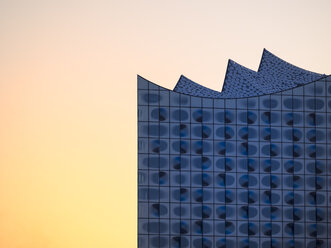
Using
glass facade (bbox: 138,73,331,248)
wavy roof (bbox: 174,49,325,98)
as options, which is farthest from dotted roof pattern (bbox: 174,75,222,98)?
glass facade (bbox: 138,73,331,248)

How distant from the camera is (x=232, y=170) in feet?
172

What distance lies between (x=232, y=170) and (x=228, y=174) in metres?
0.41

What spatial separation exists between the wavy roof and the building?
5253 millimetres

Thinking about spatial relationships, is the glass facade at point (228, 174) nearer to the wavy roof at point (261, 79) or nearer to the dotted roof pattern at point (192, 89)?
the dotted roof pattern at point (192, 89)

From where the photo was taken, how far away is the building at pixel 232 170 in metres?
52.1

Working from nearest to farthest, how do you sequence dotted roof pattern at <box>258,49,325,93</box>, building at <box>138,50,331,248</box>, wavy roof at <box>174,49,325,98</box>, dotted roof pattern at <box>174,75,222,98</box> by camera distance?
building at <box>138,50,331,248</box>, dotted roof pattern at <box>174,75,222,98</box>, wavy roof at <box>174,49,325,98</box>, dotted roof pattern at <box>258,49,325,93</box>

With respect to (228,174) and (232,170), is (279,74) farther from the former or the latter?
(228,174)

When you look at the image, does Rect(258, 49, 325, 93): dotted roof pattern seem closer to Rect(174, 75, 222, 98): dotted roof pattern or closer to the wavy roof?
the wavy roof

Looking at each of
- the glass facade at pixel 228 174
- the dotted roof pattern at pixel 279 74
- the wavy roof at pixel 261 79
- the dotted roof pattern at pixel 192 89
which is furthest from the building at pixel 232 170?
the dotted roof pattern at pixel 279 74

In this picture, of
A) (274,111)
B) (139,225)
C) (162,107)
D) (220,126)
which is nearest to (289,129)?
(274,111)

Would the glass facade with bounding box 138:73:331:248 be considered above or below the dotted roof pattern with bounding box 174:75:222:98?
below

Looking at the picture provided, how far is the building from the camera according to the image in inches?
2050

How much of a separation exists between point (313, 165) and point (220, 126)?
7.44 m

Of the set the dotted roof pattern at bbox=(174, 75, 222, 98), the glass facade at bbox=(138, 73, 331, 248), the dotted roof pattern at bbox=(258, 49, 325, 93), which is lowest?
the glass facade at bbox=(138, 73, 331, 248)
